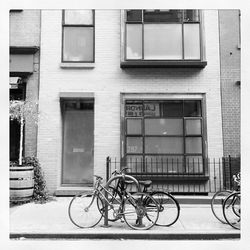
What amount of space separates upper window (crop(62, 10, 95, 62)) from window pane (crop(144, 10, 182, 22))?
178cm

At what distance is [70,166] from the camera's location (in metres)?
10.3

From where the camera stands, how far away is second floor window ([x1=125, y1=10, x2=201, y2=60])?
32.1 ft

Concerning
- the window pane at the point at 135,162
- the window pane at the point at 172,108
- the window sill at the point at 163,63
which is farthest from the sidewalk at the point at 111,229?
the window sill at the point at 163,63

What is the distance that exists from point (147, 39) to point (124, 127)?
280cm

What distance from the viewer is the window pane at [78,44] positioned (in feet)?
33.3

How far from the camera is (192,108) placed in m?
9.98

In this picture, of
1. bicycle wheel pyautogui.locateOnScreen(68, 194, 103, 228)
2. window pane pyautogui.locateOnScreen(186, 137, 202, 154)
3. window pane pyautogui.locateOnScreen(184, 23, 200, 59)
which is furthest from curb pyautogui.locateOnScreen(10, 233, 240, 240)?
window pane pyautogui.locateOnScreen(184, 23, 200, 59)

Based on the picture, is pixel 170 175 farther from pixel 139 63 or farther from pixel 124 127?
pixel 139 63

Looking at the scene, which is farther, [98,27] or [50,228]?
[98,27]

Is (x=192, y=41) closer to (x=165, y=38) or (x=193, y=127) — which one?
(x=165, y=38)

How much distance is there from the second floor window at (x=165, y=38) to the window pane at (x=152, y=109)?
1.41 metres

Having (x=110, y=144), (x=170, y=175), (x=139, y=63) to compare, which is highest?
(x=139, y=63)

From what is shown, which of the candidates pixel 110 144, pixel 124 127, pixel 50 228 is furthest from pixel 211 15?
pixel 50 228
